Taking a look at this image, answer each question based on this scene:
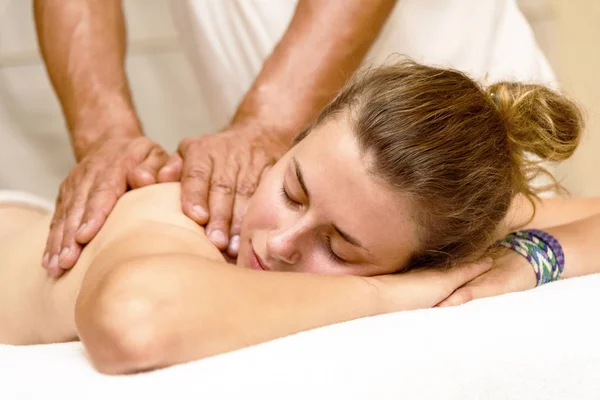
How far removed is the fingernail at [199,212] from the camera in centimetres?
108

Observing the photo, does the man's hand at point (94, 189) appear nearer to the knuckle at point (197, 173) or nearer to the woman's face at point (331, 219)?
the knuckle at point (197, 173)

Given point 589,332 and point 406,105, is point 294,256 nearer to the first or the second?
point 406,105

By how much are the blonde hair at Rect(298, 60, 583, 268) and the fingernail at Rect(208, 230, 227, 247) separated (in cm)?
19

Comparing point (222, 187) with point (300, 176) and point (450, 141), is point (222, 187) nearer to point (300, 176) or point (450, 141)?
point (300, 176)

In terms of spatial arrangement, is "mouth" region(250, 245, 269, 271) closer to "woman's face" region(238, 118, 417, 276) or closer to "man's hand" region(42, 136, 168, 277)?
"woman's face" region(238, 118, 417, 276)

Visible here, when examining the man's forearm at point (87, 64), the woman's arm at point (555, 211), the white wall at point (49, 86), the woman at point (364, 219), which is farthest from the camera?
the white wall at point (49, 86)

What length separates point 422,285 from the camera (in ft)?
3.05

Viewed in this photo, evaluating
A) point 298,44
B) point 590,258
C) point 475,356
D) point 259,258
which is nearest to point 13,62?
point 298,44

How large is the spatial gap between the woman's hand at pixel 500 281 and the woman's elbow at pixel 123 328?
39 centimetres

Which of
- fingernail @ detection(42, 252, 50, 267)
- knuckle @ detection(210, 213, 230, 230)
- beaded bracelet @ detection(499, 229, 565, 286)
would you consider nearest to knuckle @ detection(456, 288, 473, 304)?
→ beaded bracelet @ detection(499, 229, 565, 286)

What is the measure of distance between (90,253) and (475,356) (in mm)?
571

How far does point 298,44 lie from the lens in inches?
53.4

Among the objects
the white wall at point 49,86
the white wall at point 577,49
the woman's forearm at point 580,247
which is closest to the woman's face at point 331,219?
the woman's forearm at point 580,247

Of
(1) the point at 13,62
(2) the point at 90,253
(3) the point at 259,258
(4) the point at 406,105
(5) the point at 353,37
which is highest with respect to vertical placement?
(4) the point at 406,105
